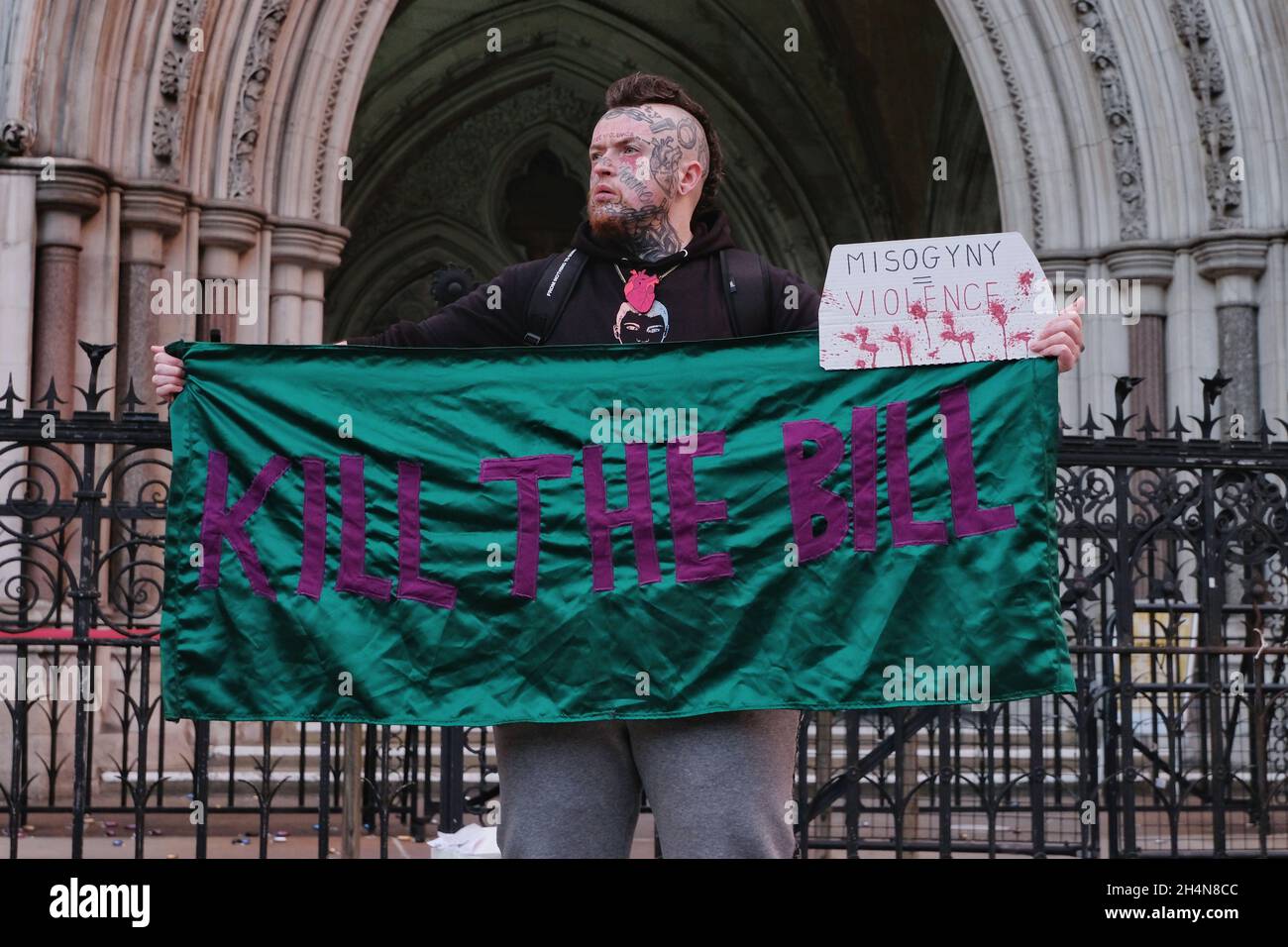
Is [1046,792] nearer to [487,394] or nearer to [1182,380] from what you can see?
[1182,380]

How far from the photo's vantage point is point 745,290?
359 centimetres

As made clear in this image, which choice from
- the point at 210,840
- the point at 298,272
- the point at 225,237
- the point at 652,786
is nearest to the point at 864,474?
the point at 652,786

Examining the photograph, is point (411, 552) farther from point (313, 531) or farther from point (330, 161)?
point (330, 161)

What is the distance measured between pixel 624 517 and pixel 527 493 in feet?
0.89

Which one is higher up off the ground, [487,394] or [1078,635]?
[487,394]

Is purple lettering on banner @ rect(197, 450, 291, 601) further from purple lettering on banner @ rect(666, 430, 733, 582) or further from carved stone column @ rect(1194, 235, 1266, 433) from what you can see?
carved stone column @ rect(1194, 235, 1266, 433)

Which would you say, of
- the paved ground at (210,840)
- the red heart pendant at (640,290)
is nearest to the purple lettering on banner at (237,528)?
the red heart pendant at (640,290)

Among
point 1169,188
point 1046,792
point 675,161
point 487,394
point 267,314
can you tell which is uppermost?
point 1169,188

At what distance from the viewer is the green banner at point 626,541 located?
3967 mm
